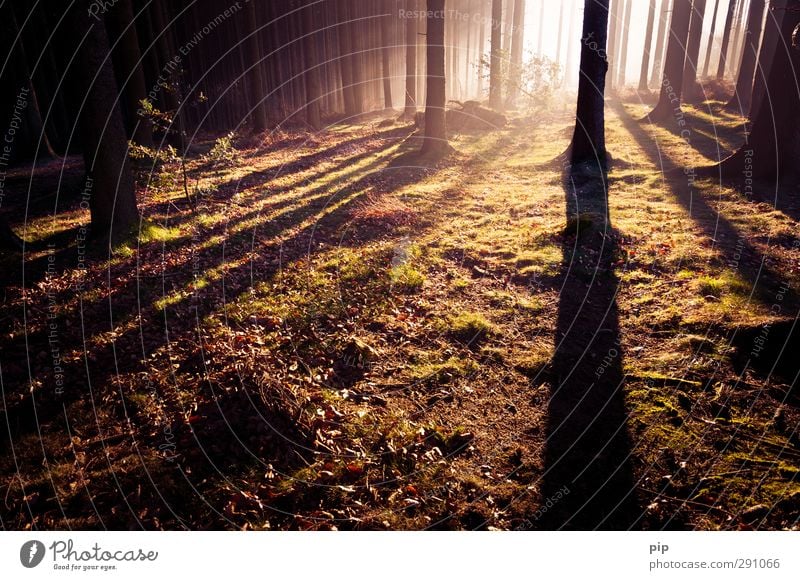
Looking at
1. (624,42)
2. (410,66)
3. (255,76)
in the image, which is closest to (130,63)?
(255,76)

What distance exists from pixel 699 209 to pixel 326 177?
1195 centimetres

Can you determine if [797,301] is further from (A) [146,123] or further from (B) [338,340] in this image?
(A) [146,123]

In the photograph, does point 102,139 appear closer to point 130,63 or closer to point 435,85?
point 130,63

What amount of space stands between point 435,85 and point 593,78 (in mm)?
7241

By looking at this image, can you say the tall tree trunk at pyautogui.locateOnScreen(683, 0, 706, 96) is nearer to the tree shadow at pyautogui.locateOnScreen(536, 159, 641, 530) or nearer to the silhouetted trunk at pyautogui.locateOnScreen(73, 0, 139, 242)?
the tree shadow at pyautogui.locateOnScreen(536, 159, 641, 530)

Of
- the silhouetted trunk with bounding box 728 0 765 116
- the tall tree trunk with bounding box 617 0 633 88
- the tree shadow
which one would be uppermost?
the tall tree trunk with bounding box 617 0 633 88

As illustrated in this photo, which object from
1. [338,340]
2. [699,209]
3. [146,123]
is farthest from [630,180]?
[146,123]

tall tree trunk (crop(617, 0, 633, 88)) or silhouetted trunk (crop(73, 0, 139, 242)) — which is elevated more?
tall tree trunk (crop(617, 0, 633, 88))

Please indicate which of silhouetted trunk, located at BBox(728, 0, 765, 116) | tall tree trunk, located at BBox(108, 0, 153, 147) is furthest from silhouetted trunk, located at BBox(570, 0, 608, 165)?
silhouetted trunk, located at BBox(728, 0, 765, 116)

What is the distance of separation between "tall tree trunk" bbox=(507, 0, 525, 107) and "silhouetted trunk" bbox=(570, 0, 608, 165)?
18.5 meters

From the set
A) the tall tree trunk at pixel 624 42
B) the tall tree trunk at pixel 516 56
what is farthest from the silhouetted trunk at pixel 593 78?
the tall tree trunk at pixel 624 42

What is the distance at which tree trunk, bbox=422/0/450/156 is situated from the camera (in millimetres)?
18334

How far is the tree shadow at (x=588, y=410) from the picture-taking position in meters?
4.68

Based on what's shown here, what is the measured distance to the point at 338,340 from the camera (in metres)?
7.66
